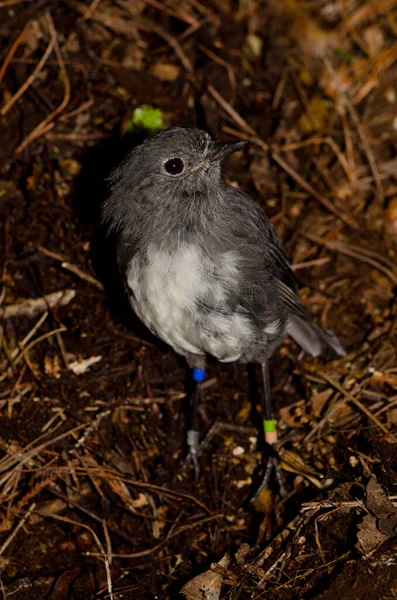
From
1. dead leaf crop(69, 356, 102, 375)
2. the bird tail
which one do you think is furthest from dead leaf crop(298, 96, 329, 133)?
dead leaf crop(69, 356, 102, 375)

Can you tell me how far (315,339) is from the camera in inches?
195

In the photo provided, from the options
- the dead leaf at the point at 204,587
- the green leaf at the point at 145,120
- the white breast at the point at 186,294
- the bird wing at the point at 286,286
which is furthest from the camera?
the green leaf at the point at 145,120

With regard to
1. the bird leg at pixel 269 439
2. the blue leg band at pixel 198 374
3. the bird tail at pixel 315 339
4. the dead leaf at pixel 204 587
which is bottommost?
the dead leaf at pixel 204 587

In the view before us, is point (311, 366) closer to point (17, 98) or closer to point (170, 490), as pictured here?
point (170, 490)

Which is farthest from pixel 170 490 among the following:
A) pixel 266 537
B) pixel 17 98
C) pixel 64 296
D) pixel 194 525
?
pixel 17 98

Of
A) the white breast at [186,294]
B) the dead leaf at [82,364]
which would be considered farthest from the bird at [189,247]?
the dead leaf at [82,364]

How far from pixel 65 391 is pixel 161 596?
4.64ft

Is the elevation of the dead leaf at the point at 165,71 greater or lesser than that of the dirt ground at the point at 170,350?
greater

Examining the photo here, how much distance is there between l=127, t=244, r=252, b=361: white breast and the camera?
3.83 m

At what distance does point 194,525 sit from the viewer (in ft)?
14.0

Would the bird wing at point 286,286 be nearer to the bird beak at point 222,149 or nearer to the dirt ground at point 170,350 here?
the dirt ground at point 170,350

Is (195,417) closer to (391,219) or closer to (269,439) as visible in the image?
(269,439)

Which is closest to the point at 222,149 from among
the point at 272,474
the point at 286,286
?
the point at 286,286

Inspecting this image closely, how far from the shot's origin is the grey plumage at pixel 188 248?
3.86 metres
